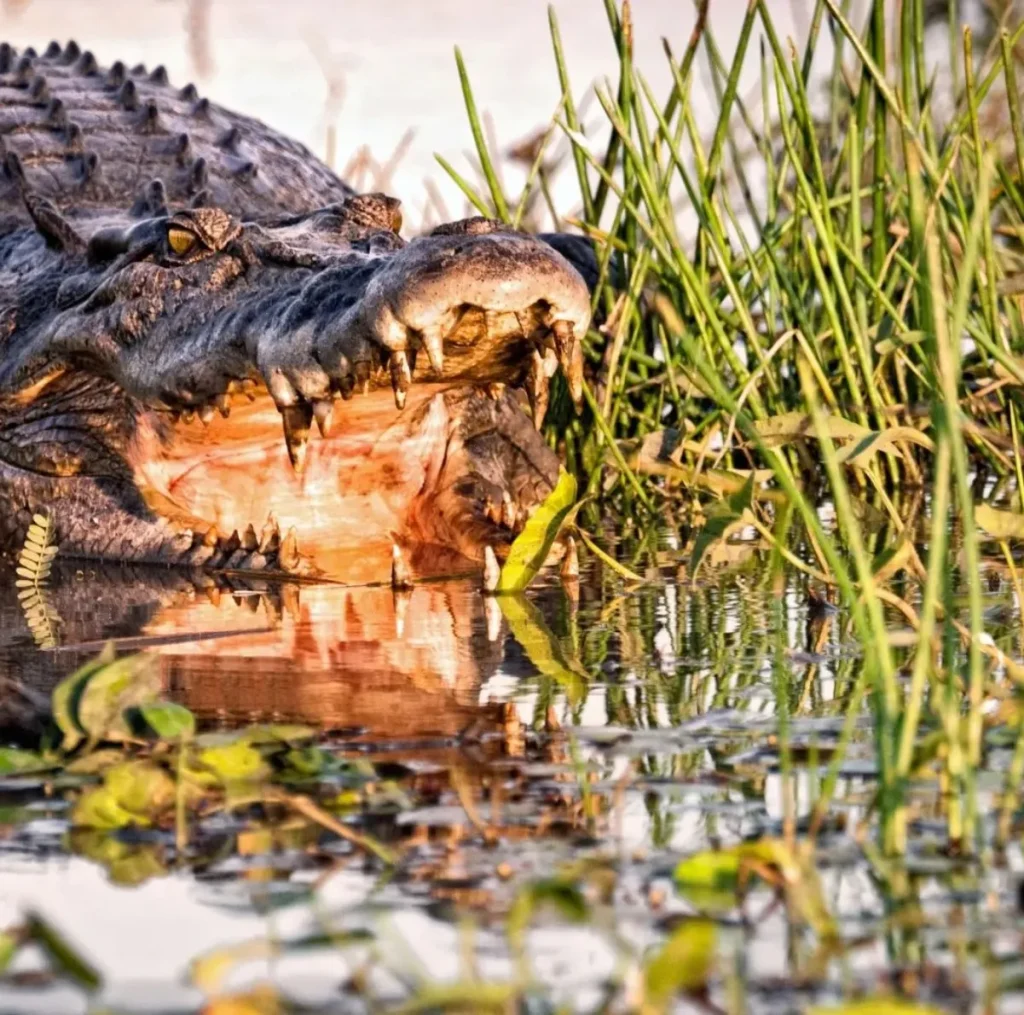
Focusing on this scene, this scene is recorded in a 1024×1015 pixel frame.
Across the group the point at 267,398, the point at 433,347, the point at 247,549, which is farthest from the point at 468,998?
the point at 247,549

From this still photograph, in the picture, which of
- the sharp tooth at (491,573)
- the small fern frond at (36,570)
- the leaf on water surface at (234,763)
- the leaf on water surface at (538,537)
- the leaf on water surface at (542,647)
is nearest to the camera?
the leaf on water surface at (234,763)

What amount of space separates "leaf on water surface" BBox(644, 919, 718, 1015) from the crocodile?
243cm

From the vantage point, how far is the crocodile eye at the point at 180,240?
16.0 ft

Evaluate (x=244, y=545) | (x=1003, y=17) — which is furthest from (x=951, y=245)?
(x=244, y=545)

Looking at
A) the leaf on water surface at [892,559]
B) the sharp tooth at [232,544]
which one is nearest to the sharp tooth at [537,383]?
the sharp tooth at [232,544]

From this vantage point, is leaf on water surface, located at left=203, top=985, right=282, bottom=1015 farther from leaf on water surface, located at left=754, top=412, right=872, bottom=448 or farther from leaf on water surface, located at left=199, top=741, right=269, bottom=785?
leaf on water surface, located at left=754, top=412, right=872, bottom=448

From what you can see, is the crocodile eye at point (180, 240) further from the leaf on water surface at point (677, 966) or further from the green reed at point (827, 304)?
the leaf on water surface at point (677, 966)

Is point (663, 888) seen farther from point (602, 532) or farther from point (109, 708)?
point (602, 532)

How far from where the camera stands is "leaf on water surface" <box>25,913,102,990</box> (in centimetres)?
146

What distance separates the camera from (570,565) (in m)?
4.22

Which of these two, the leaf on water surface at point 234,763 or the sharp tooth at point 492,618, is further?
the sharp tooth at point 492,618

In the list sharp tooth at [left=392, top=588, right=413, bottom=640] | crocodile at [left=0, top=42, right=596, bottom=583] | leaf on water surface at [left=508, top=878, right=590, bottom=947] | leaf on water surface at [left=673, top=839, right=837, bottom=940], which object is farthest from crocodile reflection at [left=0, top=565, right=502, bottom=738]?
leaf on water surface at [left=508, top=878, right=590, bottom=947]

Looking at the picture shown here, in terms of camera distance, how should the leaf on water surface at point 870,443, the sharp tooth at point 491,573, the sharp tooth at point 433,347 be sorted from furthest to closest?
1. the sharp tooth at point 491,573
2. the sharp tooth at point 433,347
3. the leaf on water surface at point 870,443

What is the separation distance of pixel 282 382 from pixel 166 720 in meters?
1.89
